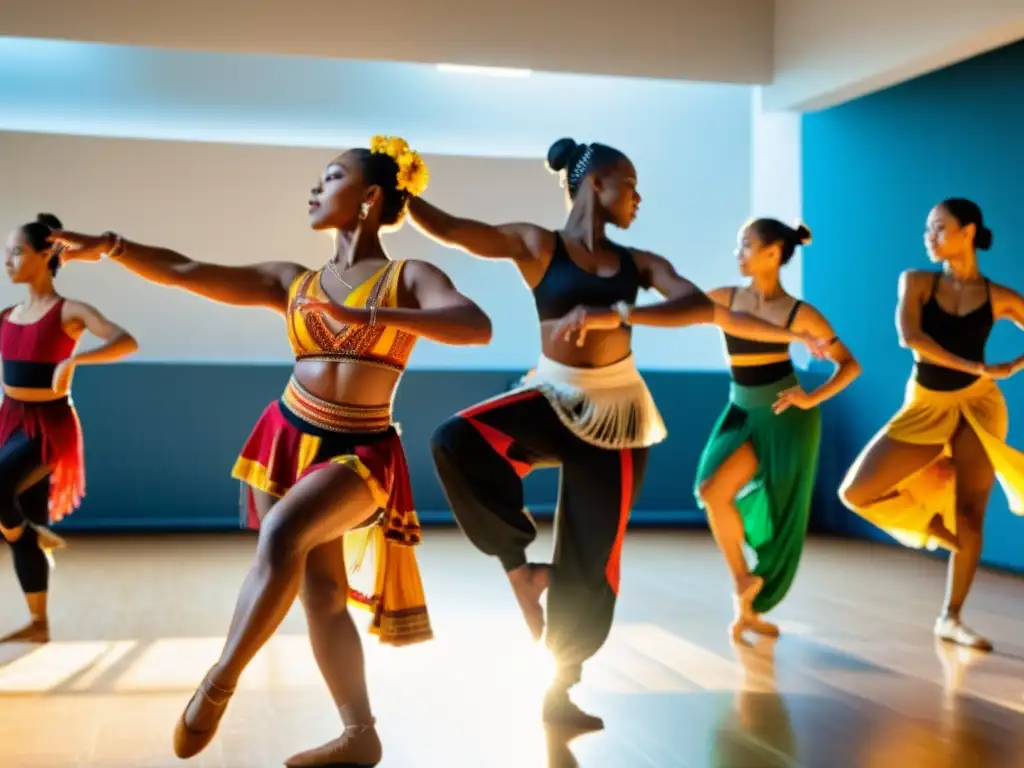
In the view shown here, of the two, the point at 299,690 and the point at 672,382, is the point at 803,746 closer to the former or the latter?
the point at 299,690

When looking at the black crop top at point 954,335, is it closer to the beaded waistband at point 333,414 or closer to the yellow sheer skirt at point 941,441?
the yellow sheer skirt at point 941,441

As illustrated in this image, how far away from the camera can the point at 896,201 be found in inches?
307

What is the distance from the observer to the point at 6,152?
804cm

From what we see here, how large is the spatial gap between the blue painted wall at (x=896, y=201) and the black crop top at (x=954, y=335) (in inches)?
81.3

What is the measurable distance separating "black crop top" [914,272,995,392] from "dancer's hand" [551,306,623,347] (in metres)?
2.12

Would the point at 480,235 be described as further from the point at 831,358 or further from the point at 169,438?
the point at 169,438

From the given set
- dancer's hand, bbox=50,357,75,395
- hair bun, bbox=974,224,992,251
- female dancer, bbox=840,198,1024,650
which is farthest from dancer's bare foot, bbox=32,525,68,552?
hair bun, bbox=974,224,992,251

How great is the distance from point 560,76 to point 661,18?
1467 mm

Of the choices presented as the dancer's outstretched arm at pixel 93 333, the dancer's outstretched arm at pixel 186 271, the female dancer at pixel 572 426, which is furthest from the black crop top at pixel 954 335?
the dancer's outstretched arm at pixel 93 333

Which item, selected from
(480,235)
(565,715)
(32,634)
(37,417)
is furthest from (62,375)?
(565,715)

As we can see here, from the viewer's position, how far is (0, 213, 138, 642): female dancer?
4441mm

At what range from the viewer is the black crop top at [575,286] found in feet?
11.1

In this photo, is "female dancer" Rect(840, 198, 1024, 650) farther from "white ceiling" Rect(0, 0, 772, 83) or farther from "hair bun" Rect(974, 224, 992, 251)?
"white ceiling" Rect(0, 0, 772, 83)

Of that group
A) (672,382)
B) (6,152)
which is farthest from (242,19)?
(672,382)
